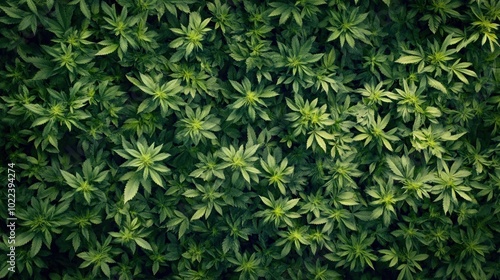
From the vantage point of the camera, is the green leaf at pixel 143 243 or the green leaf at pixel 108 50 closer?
the green leaf at pixel 108 50

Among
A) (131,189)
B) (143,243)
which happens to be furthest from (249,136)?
(143,243)

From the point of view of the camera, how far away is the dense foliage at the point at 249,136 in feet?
11.1

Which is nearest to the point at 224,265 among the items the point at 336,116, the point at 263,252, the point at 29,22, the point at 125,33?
the point at 263,252

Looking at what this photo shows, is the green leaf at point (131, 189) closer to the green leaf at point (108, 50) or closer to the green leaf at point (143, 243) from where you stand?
the green leaf at point (143, 243)

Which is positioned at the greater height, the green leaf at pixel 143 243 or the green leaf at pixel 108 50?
the green leaf at pixel 108 50

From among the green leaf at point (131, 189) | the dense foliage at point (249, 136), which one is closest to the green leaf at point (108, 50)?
the dense foliage at point (249, 136)

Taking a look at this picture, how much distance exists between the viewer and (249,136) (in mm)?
3555

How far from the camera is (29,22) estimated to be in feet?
10.6

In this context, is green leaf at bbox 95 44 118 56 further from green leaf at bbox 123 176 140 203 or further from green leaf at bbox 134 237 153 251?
green leaf at bbox 134 237 153 251

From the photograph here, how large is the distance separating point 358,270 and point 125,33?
2272 millimetres

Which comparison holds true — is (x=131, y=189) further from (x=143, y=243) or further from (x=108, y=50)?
(x=108, y=50)

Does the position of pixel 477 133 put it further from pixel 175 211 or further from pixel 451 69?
pixel 175 211

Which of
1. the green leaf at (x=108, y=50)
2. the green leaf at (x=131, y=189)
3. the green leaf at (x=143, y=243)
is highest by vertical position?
the green leaf at (x=108, y=50)

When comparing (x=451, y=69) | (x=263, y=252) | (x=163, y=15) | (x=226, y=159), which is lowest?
(x=263, y=252)
